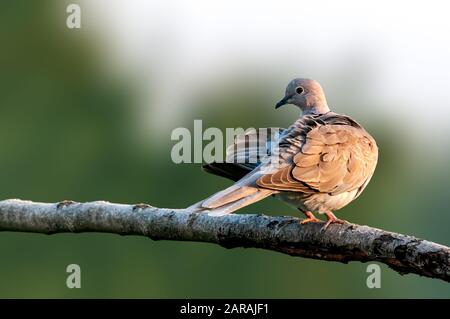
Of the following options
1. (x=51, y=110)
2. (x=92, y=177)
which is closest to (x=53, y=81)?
(x=51, y=110)

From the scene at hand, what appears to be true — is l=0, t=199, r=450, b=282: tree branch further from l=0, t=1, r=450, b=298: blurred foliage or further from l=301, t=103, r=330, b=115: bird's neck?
l=0, t=1, r=450, b=298: blurred foliage

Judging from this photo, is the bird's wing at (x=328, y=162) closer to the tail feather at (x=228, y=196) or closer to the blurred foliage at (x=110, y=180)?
the tail feather at (x=228, y=196)

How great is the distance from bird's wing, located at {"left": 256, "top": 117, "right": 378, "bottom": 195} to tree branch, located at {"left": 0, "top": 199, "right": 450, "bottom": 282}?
1.07 feet

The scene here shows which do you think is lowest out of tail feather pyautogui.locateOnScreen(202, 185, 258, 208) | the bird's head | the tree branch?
the tree branch

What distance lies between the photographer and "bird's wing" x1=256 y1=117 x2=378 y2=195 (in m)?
7.86

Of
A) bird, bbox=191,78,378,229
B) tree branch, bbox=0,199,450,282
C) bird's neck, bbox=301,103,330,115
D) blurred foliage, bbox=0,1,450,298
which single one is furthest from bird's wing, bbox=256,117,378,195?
blurred foliage, bbox=0,1,450,298

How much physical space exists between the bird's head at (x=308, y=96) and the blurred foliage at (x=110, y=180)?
21.8 metres

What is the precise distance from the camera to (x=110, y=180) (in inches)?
1619

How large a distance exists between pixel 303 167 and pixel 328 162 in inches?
11.0

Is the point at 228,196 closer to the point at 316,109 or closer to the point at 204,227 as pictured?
the point at 204,227

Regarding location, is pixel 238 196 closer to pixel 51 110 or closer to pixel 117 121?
pixel 51 110

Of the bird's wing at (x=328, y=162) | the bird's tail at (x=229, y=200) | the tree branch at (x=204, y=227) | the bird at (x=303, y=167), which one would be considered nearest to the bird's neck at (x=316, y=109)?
the bird at (x=303, y=167)

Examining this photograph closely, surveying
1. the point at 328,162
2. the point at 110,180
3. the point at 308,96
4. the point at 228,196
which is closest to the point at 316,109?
the point at 308,96
